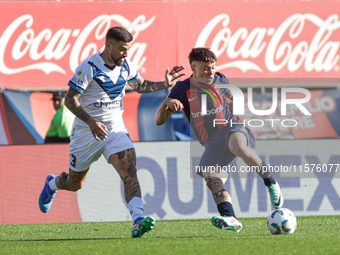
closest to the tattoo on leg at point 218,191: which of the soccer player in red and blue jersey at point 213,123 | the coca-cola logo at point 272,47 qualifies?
the soccer player in red and blue jersey at point 213,123

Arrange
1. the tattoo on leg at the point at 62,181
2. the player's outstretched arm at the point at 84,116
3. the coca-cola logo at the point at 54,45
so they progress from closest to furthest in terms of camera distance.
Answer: the player's outstretched arm at the point at 84,116, the tattoo on leg at the point at 62,181, the coca-cola logo at the point at 54,45

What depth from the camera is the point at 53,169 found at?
7527 millimetres

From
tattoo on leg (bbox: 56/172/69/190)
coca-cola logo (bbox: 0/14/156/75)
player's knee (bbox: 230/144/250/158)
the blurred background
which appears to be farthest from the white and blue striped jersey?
coca-cola logo (bbox: 0/14/156/75)

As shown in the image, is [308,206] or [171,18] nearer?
[308,206]

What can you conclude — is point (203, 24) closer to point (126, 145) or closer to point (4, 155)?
point (4, 155)

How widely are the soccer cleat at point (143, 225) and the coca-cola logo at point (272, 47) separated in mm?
7939

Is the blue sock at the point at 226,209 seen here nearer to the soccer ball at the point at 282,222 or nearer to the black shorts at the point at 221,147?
the soccer ball at the point at 282,222

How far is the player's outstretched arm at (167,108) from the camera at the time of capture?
15.7 ft

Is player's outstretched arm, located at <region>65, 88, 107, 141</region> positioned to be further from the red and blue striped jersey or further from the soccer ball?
the soccer ball

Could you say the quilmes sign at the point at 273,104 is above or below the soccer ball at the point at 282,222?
below

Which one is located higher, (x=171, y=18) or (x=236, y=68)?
(x=171, y=18)

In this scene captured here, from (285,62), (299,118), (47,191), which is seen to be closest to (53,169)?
(47,191)

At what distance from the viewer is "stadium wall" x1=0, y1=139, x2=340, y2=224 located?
7.44 meters

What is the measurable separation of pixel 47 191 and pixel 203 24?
282 inches
